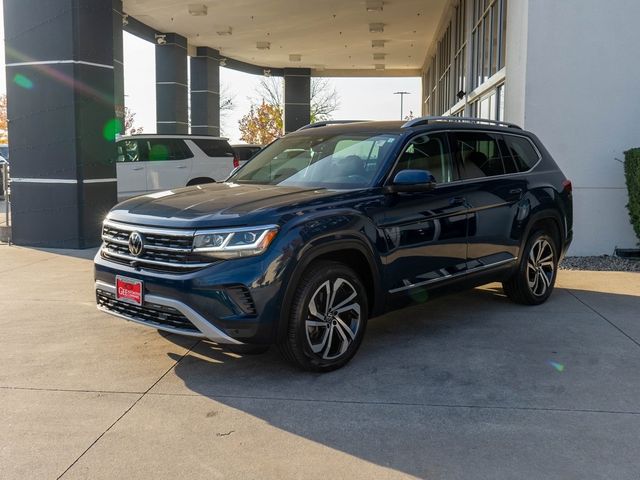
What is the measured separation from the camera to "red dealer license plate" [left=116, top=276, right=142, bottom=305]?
4.39 meters

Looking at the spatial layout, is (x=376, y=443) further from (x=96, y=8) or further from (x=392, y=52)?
(x=392, y=52)

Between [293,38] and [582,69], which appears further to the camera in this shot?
[293,38]

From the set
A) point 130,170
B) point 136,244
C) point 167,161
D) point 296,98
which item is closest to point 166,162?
point 167,161

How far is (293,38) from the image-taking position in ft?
90.0

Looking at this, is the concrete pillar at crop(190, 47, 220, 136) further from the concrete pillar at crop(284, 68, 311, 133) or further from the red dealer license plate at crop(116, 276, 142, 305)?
the red dealer license plate at crop(116, 276, 142, 305)

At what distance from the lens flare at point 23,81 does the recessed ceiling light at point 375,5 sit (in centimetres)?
1269

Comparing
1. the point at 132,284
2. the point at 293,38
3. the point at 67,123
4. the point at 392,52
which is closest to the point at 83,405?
the point at 132,284

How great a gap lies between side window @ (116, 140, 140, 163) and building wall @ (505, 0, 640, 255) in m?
8.09

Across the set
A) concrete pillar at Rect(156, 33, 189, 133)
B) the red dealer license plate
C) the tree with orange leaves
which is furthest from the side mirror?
the tree with orange leaves

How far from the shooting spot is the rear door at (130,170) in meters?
13.9

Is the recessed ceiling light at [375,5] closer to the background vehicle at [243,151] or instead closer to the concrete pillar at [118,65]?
the background vehicle at [243,151]

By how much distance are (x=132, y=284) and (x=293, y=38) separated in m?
24.5

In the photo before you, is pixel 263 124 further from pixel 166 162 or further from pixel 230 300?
pixel 230 300

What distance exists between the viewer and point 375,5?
2109cm
